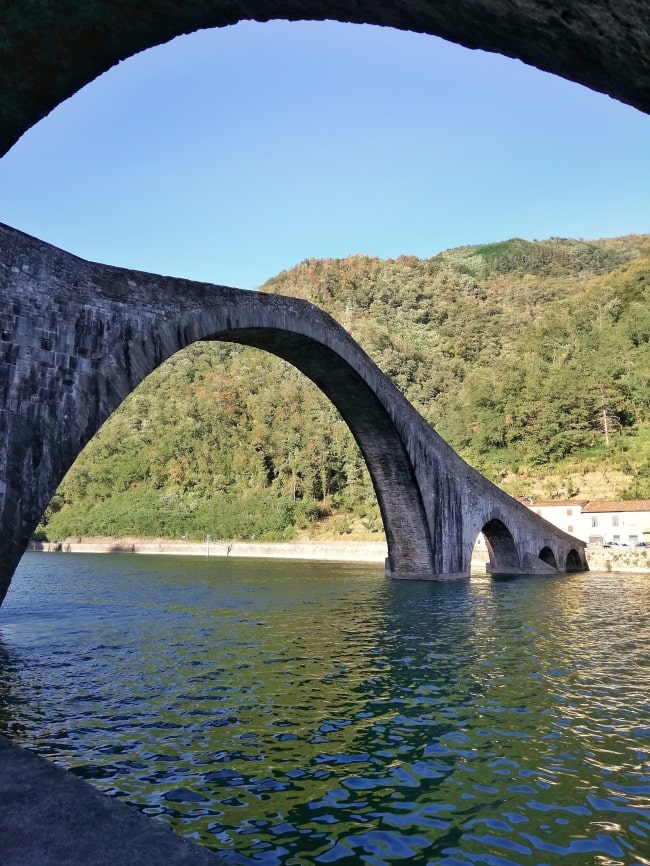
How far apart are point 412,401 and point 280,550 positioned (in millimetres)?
23669

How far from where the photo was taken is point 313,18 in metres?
3.22

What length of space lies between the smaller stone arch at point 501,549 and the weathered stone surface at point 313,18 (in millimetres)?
29565

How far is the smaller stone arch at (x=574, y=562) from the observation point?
3827 centimetres

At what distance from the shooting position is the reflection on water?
183 inches

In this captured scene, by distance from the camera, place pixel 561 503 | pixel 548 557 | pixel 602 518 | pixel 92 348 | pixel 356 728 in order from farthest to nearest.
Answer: pixel 561 503
pixel 602 518
pixel 548 557
pixel 92 348
pixel 356 728

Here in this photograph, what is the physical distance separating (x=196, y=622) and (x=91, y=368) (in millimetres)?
6319

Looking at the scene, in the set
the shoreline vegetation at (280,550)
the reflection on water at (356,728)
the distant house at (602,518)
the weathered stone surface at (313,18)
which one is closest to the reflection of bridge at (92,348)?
the reflection on water at (356,728)

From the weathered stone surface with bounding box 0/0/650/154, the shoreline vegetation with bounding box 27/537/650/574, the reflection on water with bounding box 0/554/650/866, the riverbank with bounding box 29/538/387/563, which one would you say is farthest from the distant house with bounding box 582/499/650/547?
the weathered stone surface with bounding box 0/0/650/154

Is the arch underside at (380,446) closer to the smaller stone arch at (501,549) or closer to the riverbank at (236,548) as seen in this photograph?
the smaller stone arch at (501,549)

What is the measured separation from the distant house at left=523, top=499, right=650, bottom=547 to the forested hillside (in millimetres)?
4508

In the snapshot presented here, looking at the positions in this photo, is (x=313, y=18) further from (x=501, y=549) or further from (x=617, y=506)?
(x=617, y=506)

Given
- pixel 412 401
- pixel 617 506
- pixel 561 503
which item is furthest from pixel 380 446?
pixel 412 401

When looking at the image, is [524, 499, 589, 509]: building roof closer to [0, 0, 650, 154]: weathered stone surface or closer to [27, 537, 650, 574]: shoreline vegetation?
[27, 537, 650, 574]: shoreline vegetation

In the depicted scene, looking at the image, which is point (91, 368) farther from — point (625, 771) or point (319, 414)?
point (319, 414)
